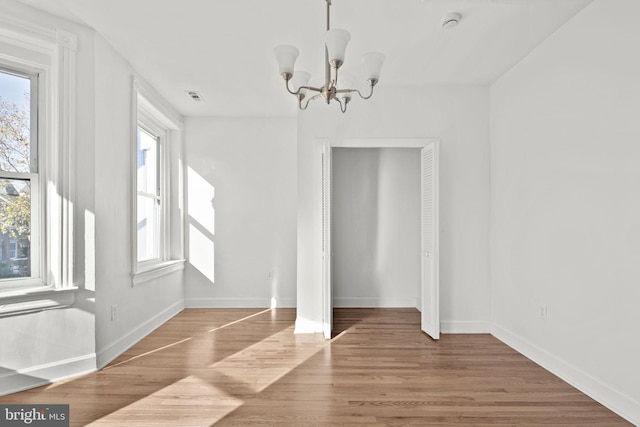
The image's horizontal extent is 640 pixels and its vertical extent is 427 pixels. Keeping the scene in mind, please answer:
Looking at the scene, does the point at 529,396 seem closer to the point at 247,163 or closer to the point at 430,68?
the point at 430,68

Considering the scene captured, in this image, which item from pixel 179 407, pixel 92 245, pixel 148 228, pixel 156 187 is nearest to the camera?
pixel 179 407

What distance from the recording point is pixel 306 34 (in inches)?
113

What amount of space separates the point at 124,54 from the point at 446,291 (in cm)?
390

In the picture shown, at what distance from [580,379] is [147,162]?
15.8 feet

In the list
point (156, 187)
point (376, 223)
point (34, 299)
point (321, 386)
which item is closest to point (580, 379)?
point (321, 386)

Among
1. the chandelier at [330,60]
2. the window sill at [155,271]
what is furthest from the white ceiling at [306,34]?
the window sill at [155,271]

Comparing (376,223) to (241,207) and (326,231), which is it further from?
(241,207)

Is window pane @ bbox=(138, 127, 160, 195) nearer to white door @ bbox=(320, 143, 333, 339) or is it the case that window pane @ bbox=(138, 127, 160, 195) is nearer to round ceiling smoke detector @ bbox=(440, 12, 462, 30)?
white door @ bbox=(320, 143, 333, 339)

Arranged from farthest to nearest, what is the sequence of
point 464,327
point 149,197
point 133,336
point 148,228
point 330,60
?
point 148,228 → point 149,197 → point 464,327 → point 133,336 → point 330,60

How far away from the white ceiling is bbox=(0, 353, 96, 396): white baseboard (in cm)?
256

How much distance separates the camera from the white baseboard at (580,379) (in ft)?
7.06

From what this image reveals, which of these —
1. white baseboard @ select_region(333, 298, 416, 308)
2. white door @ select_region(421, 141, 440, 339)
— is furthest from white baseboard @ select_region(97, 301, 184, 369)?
white door @ select_region(421, 141, 440, 339)

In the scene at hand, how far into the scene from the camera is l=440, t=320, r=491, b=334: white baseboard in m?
3.83

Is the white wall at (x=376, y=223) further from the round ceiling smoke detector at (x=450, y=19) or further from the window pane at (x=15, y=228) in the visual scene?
the window pane at (x=15, y=228)
